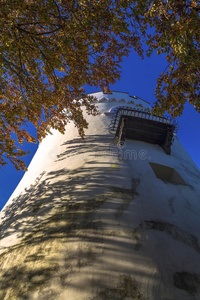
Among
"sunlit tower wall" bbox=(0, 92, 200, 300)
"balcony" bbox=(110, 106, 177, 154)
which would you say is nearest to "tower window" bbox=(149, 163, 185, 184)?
"sunlit tower wall" bbox=(0, 92, 200, 300)

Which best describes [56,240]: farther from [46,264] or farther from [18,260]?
[18,260]

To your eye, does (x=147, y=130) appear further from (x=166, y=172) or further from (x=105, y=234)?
(x=105, y=234)

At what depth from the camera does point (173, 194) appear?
5.00 m

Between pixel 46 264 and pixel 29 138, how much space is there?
5669 millimetres

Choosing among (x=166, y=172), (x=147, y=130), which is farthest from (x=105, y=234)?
(x=147, y=130)

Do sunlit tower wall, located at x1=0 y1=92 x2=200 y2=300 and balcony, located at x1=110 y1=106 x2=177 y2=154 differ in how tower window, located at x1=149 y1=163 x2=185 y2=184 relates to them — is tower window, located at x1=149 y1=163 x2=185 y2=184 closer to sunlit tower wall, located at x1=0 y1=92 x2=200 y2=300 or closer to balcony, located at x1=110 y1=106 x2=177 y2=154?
sunlit tower wall, located at x1=0 y1=92 x2=200 y2=300

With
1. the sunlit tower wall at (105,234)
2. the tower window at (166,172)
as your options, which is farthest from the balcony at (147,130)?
the sunlit tower wall at (105,234)

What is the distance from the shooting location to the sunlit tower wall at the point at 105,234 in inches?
107

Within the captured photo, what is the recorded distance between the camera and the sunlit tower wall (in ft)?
8.90

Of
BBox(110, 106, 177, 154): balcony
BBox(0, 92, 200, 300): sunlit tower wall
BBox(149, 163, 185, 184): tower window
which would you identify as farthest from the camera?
BBox(110, 106, 177, 154): balcony

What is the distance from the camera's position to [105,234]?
3.42 metres

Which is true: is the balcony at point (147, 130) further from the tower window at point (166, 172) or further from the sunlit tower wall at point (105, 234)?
the sunlit tower wall at point (105, 234)

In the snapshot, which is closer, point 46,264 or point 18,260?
point 46,264

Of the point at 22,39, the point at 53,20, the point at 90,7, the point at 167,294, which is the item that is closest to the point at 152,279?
the point at 167,294
